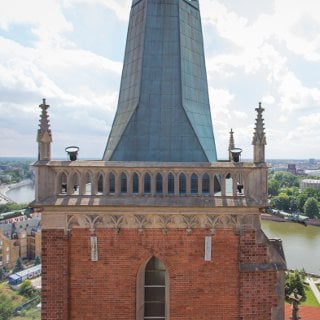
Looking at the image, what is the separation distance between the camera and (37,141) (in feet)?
26.9

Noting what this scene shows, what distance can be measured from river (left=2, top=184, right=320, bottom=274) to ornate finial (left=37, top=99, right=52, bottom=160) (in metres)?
52.6

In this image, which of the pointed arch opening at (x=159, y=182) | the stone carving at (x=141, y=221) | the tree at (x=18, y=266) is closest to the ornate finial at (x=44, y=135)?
the stone carving at (x=141, y=221)

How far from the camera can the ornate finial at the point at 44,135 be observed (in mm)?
8102

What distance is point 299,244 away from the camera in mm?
68688

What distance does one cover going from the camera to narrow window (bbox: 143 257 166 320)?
335 inches

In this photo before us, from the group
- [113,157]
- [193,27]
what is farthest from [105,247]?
[193,27]

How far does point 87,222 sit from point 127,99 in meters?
4.07

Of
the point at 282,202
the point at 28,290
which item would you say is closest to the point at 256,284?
the point at 28,290

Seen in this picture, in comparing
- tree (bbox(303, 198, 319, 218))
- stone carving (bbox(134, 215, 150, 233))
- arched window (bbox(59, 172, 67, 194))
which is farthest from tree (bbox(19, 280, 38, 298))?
tree (bbox(303, 198, 319, 218))

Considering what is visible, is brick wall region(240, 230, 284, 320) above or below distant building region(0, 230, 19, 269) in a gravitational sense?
above

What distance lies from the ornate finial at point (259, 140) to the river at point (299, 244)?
50874 millimetres

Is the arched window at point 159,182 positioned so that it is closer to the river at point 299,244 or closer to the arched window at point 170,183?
the arched window at point 170,183

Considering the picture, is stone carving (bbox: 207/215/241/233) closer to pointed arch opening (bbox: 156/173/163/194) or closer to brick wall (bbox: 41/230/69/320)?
pointed arch opening (bbox: 156/173/163/194)

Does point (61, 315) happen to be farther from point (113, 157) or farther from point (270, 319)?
point (270, 319)
